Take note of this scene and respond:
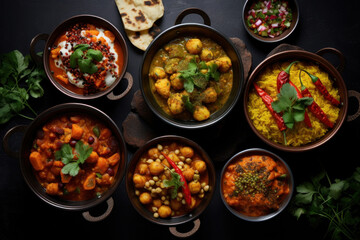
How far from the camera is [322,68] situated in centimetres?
443

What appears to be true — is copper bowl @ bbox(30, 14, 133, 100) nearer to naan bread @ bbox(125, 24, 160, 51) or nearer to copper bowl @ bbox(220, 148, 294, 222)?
naan bread @ bbox(125, 24, 160, 51)

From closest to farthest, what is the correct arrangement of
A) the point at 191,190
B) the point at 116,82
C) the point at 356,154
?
the point at 191,190 → the point at 116,82 → the point at 356,154

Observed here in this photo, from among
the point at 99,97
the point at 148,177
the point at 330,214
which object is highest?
the point at 99,97

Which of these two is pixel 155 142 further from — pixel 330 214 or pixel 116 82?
pixel 330 214

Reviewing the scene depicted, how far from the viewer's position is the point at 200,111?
4.27 m

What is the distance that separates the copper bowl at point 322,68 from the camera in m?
4.26

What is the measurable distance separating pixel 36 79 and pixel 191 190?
2.54 metres

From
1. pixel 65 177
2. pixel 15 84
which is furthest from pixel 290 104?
pixel 15 84

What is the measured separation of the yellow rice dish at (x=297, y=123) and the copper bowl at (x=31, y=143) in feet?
5.79

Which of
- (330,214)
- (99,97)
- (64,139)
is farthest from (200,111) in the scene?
(330,214)

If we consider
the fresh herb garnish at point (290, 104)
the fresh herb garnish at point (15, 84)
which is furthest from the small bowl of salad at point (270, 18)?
the fresh herb garnish at point (15, 84)

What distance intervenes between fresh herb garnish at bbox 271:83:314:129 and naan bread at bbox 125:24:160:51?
189 cm

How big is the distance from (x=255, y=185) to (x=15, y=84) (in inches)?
135

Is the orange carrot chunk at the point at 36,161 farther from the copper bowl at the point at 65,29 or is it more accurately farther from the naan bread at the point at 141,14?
the naan bread at the point at 141,14
